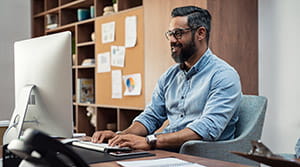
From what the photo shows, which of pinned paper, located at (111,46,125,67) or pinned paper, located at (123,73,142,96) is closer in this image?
pinned paper, located at (123,73,142,96)

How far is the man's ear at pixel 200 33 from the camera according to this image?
2.41m

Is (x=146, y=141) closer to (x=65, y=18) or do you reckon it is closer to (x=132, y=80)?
(x=132, y=80)

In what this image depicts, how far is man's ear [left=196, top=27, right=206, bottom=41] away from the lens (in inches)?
94.7

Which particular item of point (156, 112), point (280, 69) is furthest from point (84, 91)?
point (156, 112)

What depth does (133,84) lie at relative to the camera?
3.96 metres

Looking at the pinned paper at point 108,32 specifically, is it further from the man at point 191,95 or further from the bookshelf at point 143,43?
the man at point 191,95

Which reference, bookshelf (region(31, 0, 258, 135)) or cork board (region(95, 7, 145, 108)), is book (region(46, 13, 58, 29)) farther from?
cork board (region(95, 7, 145, 108))

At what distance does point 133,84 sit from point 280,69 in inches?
53.8

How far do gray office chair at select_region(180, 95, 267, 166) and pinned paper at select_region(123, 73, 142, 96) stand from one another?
1641 millimetres

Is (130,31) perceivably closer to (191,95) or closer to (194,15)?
(194,15)

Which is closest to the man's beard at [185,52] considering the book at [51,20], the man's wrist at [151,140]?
the man's wrist at [151,140]

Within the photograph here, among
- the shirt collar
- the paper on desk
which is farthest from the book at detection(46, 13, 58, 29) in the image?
the paper on desk

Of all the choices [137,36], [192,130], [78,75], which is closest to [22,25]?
[137,36]

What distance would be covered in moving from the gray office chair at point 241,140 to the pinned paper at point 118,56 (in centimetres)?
195
